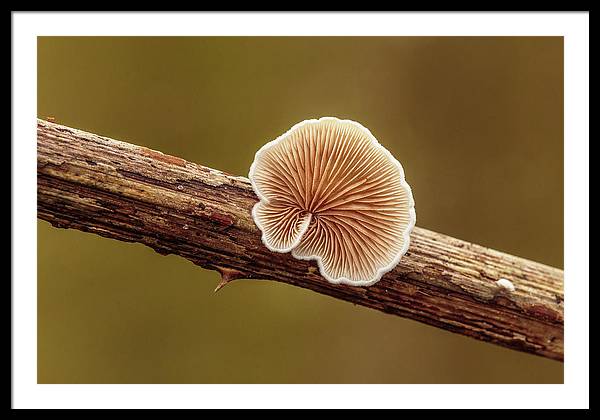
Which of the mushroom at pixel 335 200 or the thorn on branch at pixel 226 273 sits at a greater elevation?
the mushroom at pixel 335 200

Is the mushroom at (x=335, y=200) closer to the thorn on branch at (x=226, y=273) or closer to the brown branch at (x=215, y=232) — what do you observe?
the brown branch at (x=215, y=232)

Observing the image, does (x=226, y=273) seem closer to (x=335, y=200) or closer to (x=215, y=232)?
(x=215, y=232)

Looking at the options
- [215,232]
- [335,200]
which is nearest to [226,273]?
[215,232]

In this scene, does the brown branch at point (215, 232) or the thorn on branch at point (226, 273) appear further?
the thorn on branch at point (226, 273)

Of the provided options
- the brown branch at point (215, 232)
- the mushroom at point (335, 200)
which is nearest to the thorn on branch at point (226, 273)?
the brown branch at point (215, 232)

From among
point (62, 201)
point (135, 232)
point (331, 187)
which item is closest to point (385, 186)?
point (331, 187)

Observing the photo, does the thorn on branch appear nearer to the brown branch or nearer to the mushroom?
the brown branch
